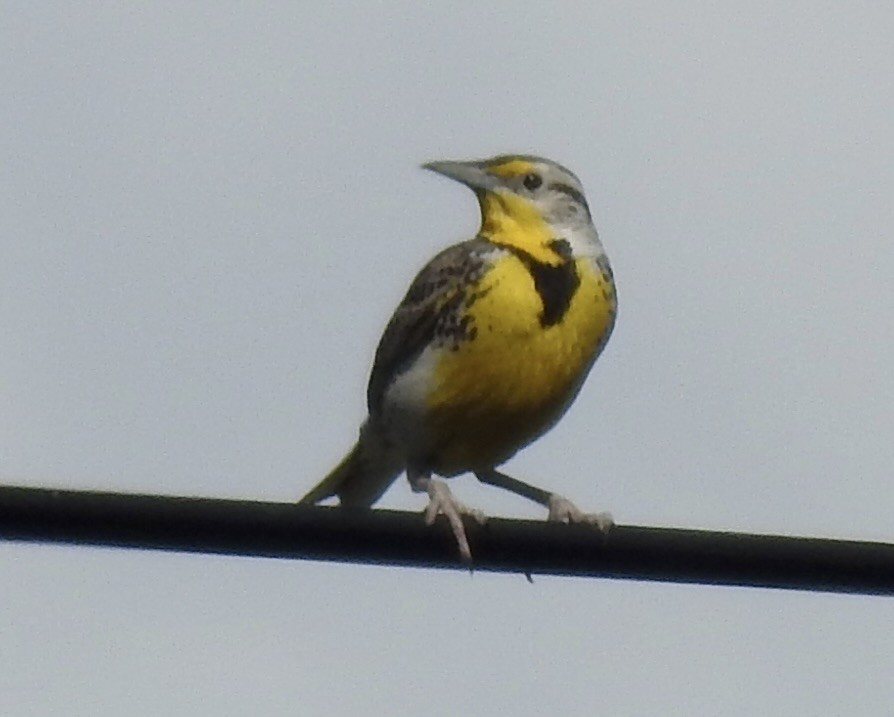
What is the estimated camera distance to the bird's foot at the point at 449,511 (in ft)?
19.7

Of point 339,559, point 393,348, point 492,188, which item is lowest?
point 339,559

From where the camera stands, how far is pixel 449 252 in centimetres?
896

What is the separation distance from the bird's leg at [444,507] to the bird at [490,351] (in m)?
0.01

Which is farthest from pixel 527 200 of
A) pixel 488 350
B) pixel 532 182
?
pixel 488 350

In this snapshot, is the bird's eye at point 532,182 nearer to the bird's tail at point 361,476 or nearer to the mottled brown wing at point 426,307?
the mottled brown wing at point 426,307

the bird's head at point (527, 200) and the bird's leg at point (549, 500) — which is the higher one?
the bird's head at point (527, 200)

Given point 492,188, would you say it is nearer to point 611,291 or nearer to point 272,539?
point 611,291

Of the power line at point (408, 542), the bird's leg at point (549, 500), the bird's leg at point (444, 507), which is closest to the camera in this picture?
the power line at point (408, 542)

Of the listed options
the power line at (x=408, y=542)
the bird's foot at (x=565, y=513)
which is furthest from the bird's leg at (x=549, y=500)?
the power line at (x=408, y=542)

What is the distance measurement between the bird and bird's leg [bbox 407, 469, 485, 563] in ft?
0.04

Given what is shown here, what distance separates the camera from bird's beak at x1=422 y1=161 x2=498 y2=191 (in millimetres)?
9500

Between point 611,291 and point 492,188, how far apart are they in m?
0.88

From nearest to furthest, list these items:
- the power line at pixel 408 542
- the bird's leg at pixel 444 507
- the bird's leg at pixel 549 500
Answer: the power line at pixel 408 542 → the bird's leg at pixel 444 507 → the bird's leg at pixel 549 500

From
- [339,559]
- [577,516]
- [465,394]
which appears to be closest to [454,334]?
[465,394]
